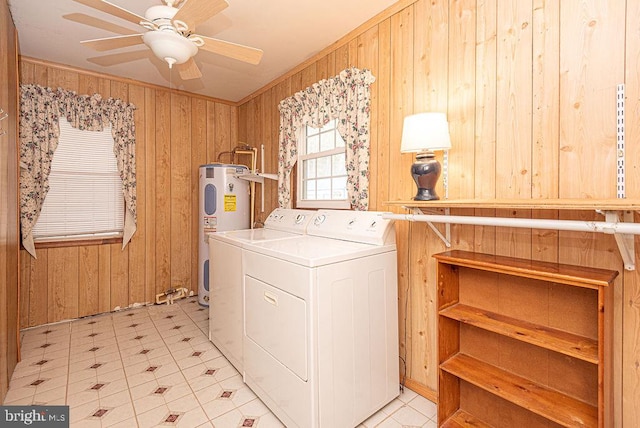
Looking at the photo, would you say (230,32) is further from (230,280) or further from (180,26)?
(230,280)

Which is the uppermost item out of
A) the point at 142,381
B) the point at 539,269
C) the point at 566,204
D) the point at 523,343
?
the point at 566,204

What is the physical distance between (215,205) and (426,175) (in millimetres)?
2698

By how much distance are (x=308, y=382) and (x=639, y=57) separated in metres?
2.05

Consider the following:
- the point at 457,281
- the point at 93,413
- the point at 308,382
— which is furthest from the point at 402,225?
the point at 93,413

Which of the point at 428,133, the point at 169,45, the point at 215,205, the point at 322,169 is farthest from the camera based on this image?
the point at 215,205

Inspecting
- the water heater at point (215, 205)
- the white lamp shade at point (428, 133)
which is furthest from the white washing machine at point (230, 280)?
the white lamp shade at point (428, 133)

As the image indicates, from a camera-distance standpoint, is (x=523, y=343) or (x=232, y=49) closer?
(x=523, y=343)

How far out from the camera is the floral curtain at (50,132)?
9.74 feet

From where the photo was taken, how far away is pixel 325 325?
5.29 ft

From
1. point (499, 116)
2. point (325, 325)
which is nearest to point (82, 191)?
point (325, 325)

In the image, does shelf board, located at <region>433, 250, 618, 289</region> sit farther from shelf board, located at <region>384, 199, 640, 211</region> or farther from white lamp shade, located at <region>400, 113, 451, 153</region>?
white lamp shade, located at <region>400, 113, 451, 153</region>

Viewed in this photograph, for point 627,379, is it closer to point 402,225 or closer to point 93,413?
point 402,225

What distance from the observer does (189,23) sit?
1.71 m

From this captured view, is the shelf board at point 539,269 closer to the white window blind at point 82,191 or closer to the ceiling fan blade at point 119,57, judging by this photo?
the ceiling fan blade at point 119,57
